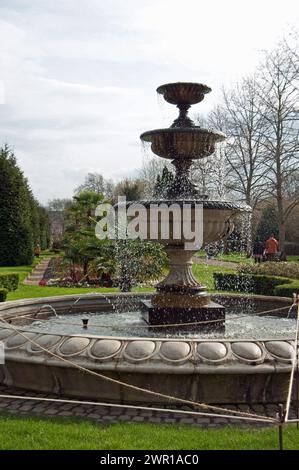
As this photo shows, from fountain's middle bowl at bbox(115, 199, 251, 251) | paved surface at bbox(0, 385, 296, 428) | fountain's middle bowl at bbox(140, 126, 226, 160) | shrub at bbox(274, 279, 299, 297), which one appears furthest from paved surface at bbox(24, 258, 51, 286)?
paved surface at bbox(0, 385, 296, 428)

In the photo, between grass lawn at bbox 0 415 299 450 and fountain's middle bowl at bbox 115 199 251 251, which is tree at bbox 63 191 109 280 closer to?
fountain's middle bowl at bbox 115 199 251 251

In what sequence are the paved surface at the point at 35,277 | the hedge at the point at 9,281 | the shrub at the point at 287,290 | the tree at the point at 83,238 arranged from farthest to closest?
the paved surface at the point at 35,277
the tree at the point at 83,238
the hedge at the point at 9,281
the shrub at the point at 287,290

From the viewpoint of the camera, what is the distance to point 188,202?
6.72 meters

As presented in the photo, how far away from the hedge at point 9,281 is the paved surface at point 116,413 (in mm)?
10085

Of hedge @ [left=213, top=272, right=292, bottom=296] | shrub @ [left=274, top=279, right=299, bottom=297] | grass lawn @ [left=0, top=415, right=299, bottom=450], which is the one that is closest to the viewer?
grass lawn @ [left=0, top=415, right=299, bottom=450]

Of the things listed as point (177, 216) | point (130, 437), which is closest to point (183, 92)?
point (177, 216)

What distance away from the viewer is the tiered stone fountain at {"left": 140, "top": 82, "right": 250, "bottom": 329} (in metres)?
7.07

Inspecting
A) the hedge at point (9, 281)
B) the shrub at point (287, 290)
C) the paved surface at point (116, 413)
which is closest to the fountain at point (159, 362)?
the paved surface at point (116, 413)

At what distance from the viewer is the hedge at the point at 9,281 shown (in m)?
14.7

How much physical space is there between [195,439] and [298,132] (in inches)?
1120

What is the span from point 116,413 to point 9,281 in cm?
1122

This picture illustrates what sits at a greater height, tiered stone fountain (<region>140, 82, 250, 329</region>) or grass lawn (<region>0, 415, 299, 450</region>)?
tiered stone fountain (<region>140, 82, 250, 329</region>)

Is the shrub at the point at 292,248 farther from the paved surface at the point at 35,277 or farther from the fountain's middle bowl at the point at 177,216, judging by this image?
the fountain's middle bowl at the point at 177,216
